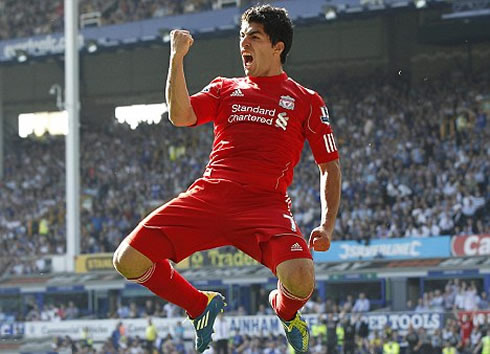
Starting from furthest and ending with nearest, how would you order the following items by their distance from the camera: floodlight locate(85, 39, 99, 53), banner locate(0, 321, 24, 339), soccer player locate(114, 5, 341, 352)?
floodlight locate(85, 39, 99, 53), banner locate(0, 321, 24, 339), soccer player locate(114, 5, 341, 352)

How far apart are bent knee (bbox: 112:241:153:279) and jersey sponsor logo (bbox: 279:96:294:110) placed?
1.13 m

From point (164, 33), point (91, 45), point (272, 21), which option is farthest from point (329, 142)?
point (91, 45)

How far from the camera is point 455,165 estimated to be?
2470 centimetres

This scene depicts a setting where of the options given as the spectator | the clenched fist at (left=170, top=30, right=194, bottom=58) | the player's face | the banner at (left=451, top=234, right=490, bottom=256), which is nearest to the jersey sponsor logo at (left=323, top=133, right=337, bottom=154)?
the player's face

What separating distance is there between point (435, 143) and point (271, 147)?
20.1 meters

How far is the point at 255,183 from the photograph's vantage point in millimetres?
6160

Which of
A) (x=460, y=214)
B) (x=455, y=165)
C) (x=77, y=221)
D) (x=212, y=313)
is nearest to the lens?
(x=212, y=313)

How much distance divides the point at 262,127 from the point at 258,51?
1.40 ft

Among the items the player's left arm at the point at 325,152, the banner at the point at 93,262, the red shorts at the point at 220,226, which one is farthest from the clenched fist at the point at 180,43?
the banner at the point at 93,262

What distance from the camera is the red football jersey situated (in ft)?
20.2

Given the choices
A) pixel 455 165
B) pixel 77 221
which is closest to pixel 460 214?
pixel 455 165

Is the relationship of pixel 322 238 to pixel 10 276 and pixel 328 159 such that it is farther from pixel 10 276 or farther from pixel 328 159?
pixel 10 276

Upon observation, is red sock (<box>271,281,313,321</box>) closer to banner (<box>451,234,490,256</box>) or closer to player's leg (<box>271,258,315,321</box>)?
player's leg (<box>271,258,315,321</box>)

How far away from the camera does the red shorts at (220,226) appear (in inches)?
240
